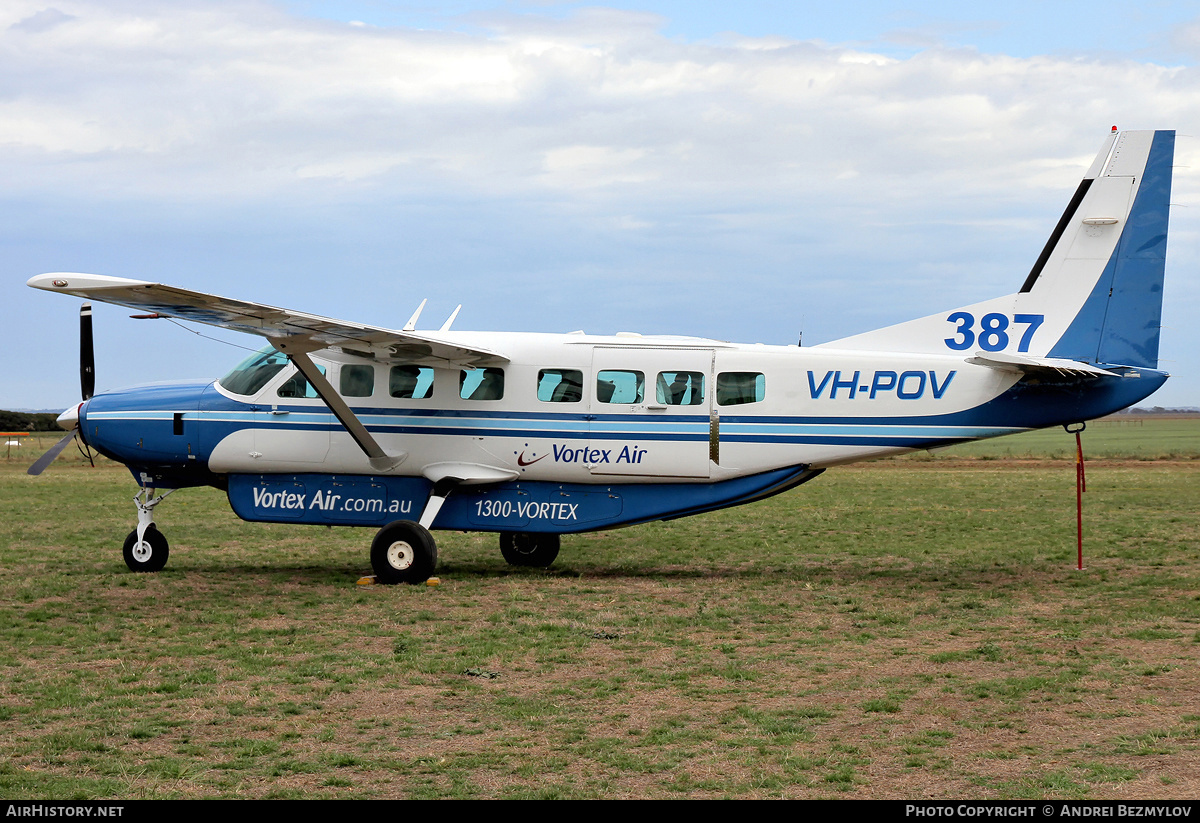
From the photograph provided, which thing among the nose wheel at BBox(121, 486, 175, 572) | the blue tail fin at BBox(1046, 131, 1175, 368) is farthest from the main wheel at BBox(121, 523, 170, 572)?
the blue tail fin at BBox(1046, 131, 1175, 368)

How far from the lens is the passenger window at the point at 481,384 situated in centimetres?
1469

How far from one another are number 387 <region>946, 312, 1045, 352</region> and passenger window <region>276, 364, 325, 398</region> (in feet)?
27.0

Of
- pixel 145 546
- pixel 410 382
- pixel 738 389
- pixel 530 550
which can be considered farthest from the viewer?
pixel 530 550

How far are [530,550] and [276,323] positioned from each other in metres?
5.13

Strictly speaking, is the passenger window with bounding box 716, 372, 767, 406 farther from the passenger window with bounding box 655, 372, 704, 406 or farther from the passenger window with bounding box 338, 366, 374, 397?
the passenger window with bounding box 338, 366, 374, 397

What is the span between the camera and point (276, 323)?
13.0 m

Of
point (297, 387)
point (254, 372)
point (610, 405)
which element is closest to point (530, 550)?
point (610, 405)

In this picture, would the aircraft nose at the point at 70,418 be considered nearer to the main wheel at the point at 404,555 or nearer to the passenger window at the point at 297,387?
the passenger window at the point at 297,387

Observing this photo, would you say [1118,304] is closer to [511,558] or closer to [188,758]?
[511,558]

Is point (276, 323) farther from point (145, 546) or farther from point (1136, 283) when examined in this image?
point (1136, 283)

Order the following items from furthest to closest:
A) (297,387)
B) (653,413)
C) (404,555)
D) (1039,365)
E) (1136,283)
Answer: (297,387), (653,413), (404,555), (1136,283), (1039,365)

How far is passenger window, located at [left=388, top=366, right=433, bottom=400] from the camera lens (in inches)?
583

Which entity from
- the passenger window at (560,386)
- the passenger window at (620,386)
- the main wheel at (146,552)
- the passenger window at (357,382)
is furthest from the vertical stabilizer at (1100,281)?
the main wheel at (146,552)

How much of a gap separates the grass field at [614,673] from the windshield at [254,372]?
2.53m
